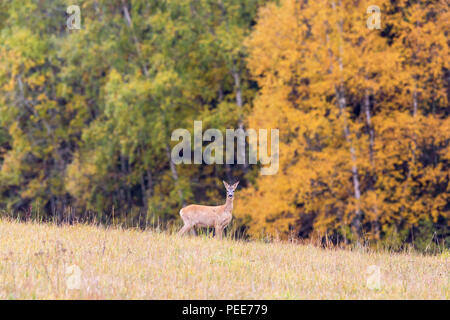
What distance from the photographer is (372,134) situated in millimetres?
19656

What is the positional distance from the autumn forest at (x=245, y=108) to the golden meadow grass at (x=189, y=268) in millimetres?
2187

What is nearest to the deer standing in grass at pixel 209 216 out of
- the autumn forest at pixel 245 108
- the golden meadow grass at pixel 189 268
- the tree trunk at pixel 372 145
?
the autumn forest at pixel 245 108

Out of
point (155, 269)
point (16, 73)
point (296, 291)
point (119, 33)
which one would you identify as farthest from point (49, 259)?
point (16, 73)

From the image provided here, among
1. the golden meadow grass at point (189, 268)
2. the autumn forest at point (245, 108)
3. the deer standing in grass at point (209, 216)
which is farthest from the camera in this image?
the autumn forest at point (245, 108)

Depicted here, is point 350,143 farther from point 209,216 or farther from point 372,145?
point 209,216

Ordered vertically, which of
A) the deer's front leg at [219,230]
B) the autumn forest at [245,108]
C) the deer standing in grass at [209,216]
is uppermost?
the autumn forest at [245,108]

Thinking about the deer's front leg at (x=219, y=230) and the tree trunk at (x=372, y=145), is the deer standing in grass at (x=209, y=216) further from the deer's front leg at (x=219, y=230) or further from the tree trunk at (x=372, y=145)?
the tree trunk at (x=372, y=145)

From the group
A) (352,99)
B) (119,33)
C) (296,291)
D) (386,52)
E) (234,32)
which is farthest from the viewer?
(119,33)

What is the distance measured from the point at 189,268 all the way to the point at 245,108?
15.4 metres

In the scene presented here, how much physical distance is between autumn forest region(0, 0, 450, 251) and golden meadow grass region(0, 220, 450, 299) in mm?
2187

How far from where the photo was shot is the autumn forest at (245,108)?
19.2m

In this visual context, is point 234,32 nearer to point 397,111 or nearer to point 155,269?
point 397,111

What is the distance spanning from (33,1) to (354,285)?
25.7 m

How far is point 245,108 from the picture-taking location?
23609 mm
